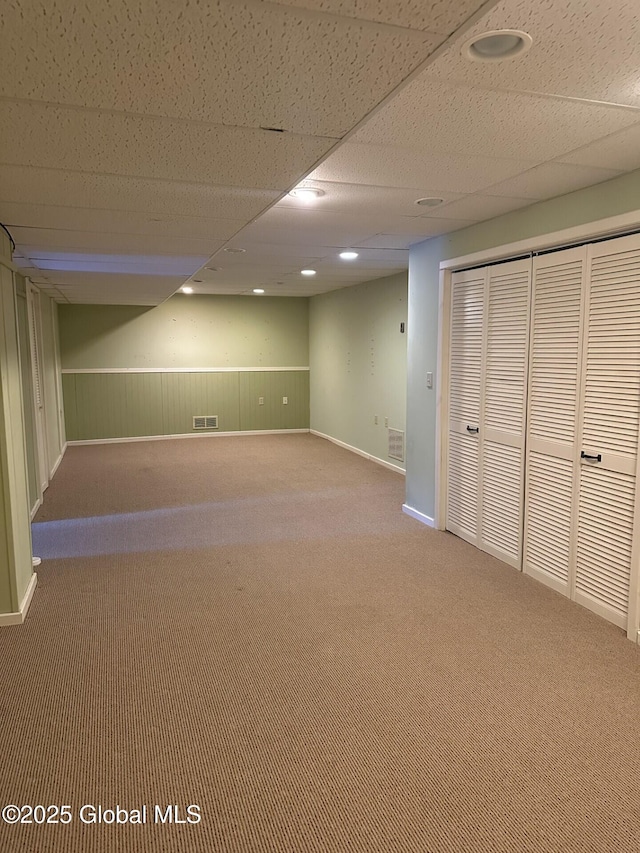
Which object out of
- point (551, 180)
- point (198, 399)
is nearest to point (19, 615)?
point (551, 180)

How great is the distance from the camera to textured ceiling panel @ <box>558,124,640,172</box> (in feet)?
→ 7.39

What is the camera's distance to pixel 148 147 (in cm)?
198

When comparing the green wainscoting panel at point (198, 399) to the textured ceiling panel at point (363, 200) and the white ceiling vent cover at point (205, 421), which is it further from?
the textured ceiling panel at point (363, 200)

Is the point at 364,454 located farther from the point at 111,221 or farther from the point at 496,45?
the point at 496,45

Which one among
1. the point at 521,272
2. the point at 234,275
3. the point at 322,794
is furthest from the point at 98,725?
the point at 234,275

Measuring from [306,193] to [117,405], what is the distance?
6.43 m

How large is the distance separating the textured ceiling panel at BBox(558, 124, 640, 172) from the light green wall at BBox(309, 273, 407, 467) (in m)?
3.68

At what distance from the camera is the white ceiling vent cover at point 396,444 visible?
652 cm

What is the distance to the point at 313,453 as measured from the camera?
25.5 feet

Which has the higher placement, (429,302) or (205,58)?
(205,58)

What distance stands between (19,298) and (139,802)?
4503 mm

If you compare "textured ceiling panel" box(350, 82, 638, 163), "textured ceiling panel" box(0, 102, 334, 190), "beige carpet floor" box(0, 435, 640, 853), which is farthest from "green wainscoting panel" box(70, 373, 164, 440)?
"textured ceiling panel" box(350, 82, 638, 163)

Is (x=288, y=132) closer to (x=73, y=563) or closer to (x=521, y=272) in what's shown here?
(x=521, y=272)

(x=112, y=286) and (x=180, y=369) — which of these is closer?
(x=112, y=286)
